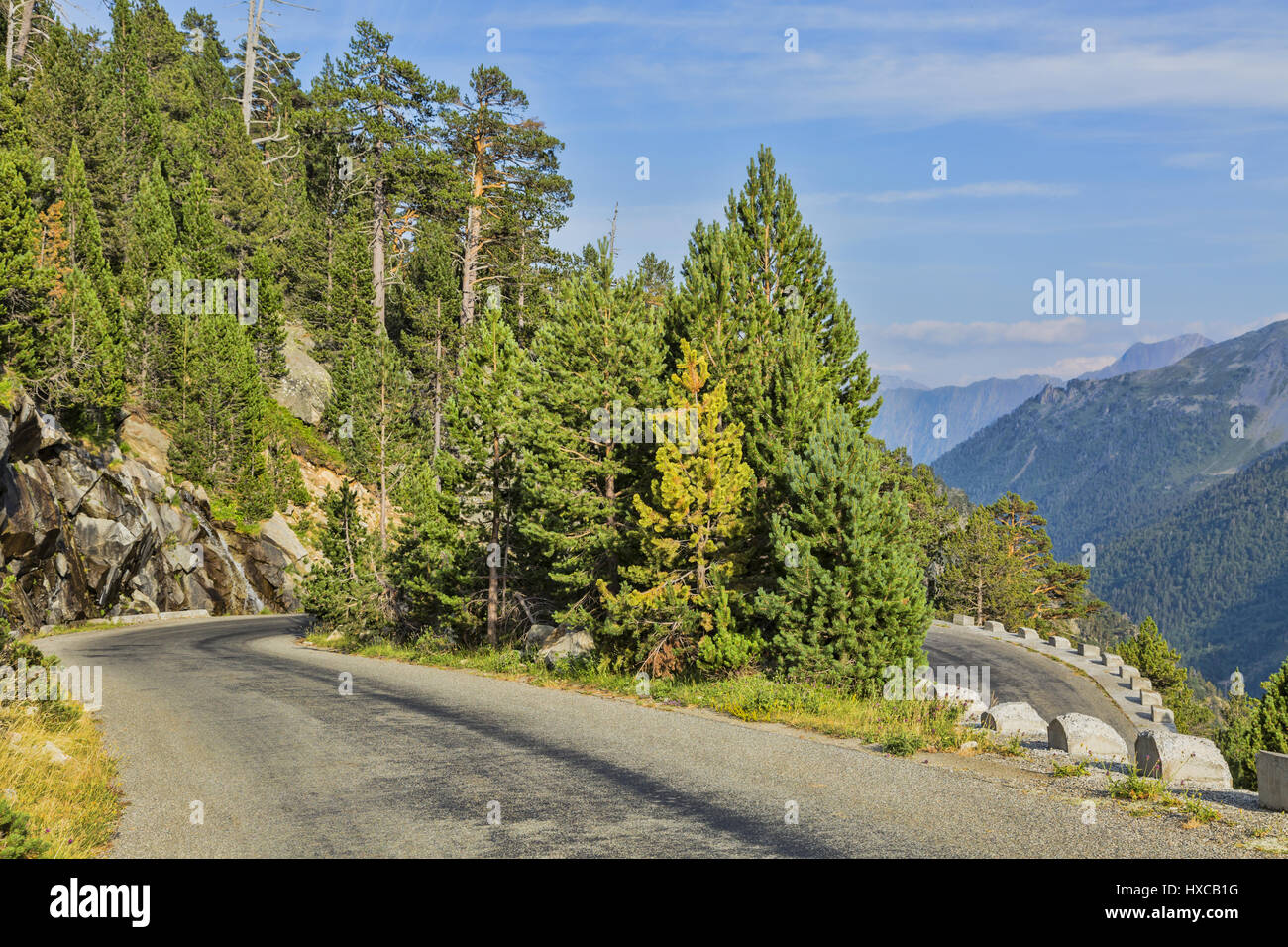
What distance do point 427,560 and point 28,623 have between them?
1713cm

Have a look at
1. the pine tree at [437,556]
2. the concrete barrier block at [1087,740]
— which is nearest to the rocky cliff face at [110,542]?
the pine tree at [437,556]

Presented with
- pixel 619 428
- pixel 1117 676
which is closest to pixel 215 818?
pixel 619 428

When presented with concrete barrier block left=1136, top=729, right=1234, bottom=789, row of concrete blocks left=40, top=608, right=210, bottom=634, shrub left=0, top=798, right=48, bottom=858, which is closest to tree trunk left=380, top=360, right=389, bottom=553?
row of concrete blocks left=40, top=608, right=210, bottom=634

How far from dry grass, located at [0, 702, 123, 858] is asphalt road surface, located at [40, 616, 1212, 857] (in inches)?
10.7

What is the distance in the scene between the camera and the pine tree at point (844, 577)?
16844 mm

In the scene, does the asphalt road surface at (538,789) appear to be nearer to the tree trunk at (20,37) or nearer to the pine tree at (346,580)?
the pine tree at (346,580)

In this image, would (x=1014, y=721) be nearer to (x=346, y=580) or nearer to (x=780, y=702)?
(x=780, y=702)

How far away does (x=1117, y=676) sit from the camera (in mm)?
37594

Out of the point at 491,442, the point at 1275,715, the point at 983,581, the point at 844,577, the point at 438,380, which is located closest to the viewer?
the point at 844,577

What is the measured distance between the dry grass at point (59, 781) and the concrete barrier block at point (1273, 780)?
36.9 ft

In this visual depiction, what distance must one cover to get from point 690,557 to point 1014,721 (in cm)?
735

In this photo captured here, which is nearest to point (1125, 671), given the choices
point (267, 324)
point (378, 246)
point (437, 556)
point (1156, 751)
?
point (437, 556)

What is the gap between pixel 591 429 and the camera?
20125 mm
